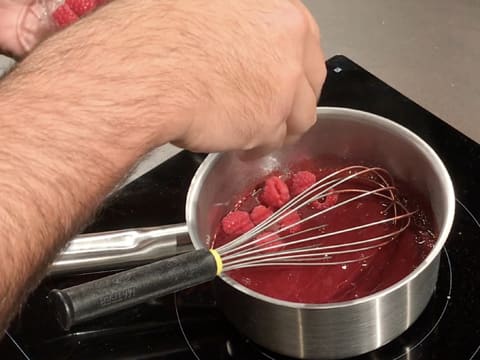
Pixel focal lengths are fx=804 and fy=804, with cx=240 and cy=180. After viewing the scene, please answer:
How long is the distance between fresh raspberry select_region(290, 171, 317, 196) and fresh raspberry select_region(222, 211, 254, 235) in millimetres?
56

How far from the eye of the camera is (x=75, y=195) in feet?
1.63

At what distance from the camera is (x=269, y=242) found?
0.70 meters

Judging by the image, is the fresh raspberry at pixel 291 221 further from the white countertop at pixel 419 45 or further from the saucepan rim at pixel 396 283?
the white countertop at pixel 419 45

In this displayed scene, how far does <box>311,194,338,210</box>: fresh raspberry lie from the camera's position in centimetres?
73

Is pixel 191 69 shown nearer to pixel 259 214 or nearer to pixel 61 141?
pixel 61 141

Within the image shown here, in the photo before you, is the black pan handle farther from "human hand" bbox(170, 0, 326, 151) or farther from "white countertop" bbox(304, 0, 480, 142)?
"white countertop" bbox(304, 0, 480, 142)

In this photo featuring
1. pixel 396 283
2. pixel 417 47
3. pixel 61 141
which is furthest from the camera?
pixel 417 47

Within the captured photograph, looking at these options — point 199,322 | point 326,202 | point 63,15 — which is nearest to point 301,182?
point 326,202

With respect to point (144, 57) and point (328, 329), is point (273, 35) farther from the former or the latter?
point (328, 329)

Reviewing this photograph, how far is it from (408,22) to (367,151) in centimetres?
28

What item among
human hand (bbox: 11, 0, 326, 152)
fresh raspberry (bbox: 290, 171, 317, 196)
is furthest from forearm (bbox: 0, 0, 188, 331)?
fresh raspberry (bbox: 290, 171, 317, 196)

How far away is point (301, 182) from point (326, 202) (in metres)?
0.03

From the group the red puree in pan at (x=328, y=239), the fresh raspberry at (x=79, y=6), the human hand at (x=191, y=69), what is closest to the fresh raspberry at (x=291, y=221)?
the red puree in pan at (x=328, y=239)

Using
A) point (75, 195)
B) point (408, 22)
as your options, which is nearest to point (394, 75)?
Result: point (408, 22)
